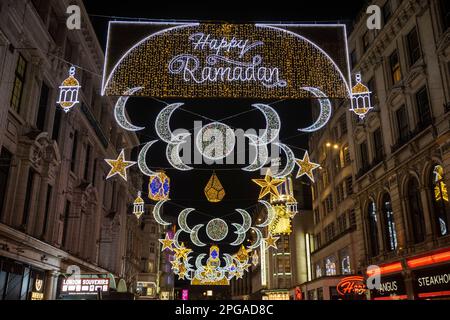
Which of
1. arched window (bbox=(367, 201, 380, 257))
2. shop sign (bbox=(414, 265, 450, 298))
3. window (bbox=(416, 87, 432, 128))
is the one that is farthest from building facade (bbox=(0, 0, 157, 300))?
arched window (bbox=(367, 201, 380, 257))

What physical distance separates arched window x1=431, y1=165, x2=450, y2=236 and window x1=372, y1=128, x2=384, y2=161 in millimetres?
6230

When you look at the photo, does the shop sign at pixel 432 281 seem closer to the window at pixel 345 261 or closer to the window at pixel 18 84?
the window at pixel 345 261

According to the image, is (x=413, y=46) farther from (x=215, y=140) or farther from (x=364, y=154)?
(x=215, y=140)

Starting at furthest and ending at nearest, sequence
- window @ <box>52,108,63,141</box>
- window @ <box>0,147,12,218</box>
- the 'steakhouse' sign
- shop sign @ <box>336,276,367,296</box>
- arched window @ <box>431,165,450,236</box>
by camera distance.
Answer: shop sign @ <box>336,276,367,296</box>
window @ <box>52,108,63,141</box>
arched window @ <box>431,165,450,236</box>
window @ <box>0,147,12,218</box>
the 'steakhouse' sign

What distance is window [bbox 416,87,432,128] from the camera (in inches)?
851

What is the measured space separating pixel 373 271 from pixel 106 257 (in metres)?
26.4

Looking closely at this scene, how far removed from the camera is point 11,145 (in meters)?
20.4

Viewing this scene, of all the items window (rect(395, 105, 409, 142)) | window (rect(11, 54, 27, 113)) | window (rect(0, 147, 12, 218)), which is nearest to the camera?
window (rect(0, 147, 12, 218))

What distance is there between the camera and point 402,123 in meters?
25.0

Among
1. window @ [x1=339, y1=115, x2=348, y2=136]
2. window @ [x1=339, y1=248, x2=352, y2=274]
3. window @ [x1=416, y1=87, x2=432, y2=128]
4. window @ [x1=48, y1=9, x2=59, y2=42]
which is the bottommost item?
window @ [x1=339, y1=248, x2=352, y2=274]

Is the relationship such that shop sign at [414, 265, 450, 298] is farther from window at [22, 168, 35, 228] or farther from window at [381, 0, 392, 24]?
window at [22, 168, 35, 228]

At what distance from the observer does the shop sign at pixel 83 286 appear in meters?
25.5

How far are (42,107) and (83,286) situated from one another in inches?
434
